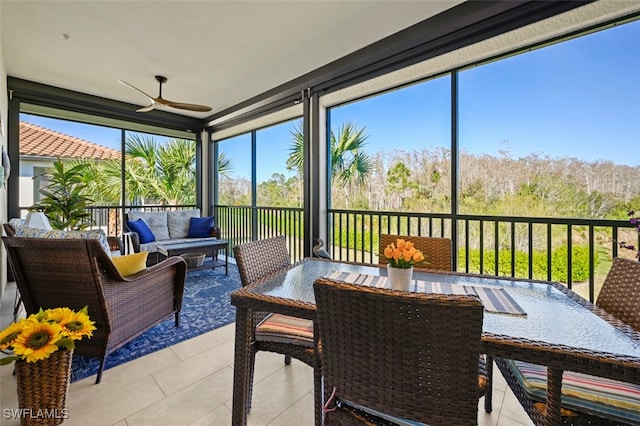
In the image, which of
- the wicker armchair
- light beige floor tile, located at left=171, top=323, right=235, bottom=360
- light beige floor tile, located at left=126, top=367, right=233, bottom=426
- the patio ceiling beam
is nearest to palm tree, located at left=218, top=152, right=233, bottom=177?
the patio ceiling beam

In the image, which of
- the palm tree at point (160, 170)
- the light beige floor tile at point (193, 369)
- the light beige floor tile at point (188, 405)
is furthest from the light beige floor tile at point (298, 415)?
the palm tree at point (160, 170)

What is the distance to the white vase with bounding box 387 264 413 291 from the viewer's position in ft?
4.17

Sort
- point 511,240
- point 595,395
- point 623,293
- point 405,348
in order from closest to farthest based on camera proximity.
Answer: point 405,348
point 595,395
point 623,293
point 511,240

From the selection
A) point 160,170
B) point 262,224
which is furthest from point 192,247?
point 160,170

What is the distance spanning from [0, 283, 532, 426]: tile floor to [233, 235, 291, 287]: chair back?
69cm

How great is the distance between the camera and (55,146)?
4.36 metres

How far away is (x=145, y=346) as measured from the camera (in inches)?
86.4

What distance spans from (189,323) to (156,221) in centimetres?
261

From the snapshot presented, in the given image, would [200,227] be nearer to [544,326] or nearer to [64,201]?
[64,201]

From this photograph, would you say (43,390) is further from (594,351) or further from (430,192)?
(430,192)

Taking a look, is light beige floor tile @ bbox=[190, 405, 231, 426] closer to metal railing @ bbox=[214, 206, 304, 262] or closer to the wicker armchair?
the wicker armchair

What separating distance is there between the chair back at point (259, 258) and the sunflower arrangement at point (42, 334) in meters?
0.80

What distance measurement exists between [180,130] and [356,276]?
5247mm

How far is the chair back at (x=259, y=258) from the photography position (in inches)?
59.0
